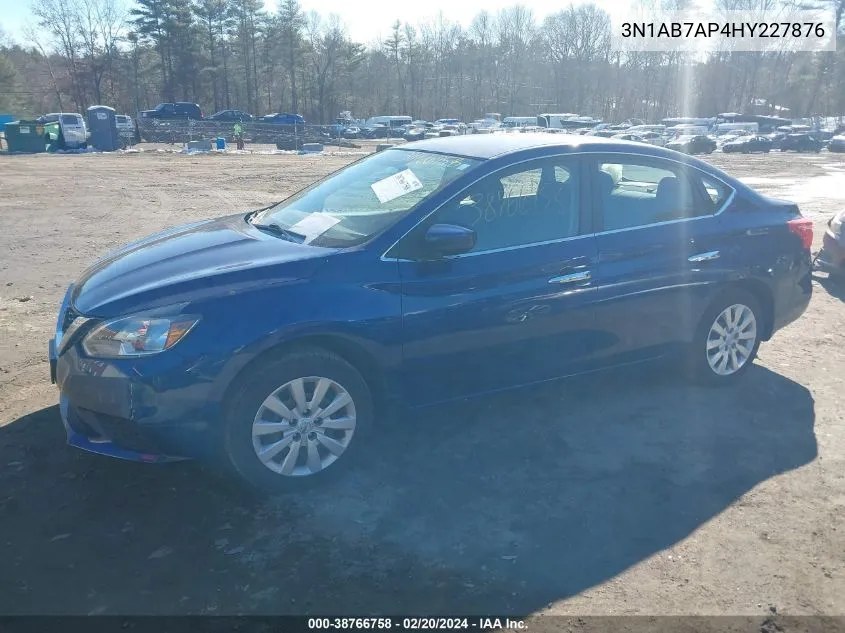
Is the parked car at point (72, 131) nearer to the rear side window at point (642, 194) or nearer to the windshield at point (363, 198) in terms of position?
the windshield at point (363, 198)

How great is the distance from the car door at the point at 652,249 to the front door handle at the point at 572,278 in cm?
10

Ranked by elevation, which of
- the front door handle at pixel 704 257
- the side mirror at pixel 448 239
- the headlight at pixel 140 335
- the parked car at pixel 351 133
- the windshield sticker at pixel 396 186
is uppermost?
the parked car at pixel 351 133

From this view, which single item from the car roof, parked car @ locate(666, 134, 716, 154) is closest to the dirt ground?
the car roof

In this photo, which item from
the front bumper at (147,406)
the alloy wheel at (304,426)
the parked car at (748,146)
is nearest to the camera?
the front bumper at (147,406)

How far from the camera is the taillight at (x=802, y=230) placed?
5.29 metres

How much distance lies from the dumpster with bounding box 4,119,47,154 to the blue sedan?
34.0 m

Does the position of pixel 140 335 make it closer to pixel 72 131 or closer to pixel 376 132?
pixel 72 131

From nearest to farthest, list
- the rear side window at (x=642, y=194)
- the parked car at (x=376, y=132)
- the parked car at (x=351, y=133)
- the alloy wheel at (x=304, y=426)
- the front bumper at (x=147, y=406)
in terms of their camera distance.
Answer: the front bumper at (x=147, y=406)
the alloy wheel at (x=304, y=426)
the rear side window at (x=642, y=194)
the parked car at (x=351, y=133)
the parked car at (x=376, y=132)

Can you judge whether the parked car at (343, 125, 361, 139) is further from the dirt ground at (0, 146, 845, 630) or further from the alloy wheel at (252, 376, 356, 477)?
the alloy wheel at (252, 376, 356, 477)

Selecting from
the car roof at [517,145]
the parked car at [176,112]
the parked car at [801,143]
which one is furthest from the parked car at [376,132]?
the car roof at [517,145]

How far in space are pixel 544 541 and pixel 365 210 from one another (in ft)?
7.21

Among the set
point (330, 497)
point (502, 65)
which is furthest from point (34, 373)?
point (502, 65)

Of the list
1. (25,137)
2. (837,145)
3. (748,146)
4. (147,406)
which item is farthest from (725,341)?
(837,145)

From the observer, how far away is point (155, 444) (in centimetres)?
333
